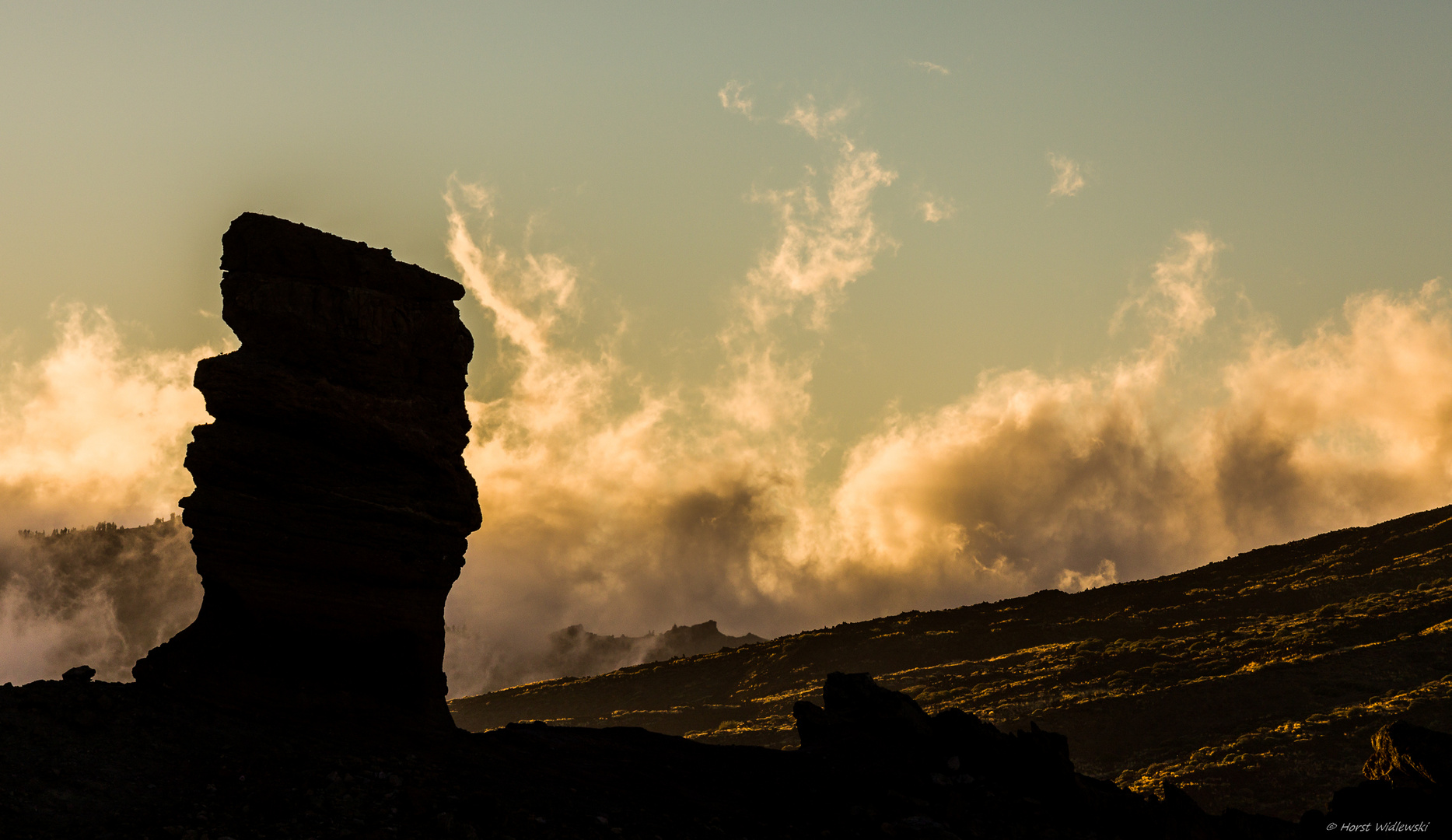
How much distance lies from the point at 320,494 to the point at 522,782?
8.27 metres

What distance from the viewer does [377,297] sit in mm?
26109

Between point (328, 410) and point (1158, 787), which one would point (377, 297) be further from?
point (1158, 787)

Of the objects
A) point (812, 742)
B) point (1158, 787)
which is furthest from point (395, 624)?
point (1158, 787)

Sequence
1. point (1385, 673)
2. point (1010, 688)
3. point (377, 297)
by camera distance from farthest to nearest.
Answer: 1. point (1010, 688)
2. point (1385, 673)
3. point (377, 297)

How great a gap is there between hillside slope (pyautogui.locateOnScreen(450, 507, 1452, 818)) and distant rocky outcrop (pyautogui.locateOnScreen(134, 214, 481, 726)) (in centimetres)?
3968

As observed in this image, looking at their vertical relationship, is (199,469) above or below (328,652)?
above

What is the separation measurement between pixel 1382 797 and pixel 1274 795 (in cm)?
2513

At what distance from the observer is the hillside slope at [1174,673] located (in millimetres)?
54188

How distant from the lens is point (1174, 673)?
6925cm

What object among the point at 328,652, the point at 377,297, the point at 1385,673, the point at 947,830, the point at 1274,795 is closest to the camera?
the point at 947,830

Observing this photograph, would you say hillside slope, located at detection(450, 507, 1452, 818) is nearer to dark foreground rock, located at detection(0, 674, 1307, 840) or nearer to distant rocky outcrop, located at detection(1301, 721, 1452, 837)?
distant rocky outcrop, located at detection(1301, 721, 1452, 837)

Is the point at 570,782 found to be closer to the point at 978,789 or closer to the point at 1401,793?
the point at 978,789

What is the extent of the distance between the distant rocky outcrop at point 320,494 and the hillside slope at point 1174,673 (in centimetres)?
3968

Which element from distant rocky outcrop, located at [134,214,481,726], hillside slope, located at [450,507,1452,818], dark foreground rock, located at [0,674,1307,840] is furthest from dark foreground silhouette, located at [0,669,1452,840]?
hillside slope, located at [450,507,1452,818]
